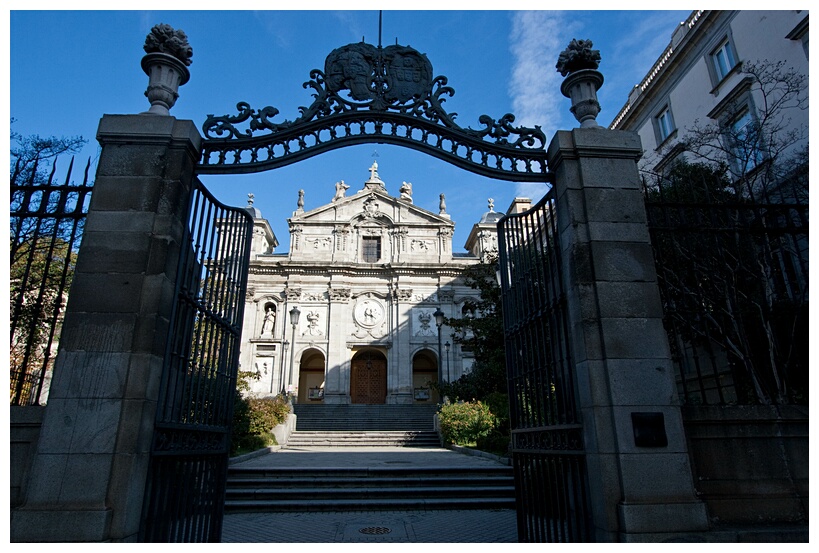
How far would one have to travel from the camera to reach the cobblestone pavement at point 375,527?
675 cm

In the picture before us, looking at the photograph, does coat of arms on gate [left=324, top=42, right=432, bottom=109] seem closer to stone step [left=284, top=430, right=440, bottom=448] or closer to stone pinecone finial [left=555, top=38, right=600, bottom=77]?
stone pinecone finial [left=555, top=38, right=600, bottom=77]

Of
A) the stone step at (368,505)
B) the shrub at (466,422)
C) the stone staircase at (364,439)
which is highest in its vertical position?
the shrub at (466,422)

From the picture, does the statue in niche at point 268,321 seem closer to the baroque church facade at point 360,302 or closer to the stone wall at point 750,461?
the baroque church facade at point 360,302

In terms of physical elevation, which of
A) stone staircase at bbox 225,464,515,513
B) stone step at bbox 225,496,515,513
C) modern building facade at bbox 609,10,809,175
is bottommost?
stone step at bbox 225,496,515,513

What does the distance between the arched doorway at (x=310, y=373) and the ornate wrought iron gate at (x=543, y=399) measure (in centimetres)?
3098

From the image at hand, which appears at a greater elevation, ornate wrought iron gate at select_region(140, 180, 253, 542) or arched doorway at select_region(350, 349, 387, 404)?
arched doorway at select_region(350, 349, 387, 404)

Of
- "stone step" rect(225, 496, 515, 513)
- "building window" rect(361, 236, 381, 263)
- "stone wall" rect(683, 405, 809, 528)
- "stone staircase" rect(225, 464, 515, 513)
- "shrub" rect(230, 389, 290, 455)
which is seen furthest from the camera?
"building window" rect(361, 236, 381, 263)

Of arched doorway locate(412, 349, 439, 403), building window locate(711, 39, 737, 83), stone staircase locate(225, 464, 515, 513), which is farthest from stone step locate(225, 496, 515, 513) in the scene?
arched doorway locate(412, 349, 439, 403)

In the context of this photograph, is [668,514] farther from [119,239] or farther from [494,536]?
[119,239]

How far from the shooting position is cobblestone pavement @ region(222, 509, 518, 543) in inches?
266

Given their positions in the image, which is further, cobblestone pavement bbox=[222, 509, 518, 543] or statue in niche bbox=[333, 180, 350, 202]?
statue in niche bbox=[333, 180, 350, 202]

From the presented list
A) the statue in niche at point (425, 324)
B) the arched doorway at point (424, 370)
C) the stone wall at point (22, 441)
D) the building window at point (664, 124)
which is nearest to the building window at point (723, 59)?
the building window at point (664, 124)

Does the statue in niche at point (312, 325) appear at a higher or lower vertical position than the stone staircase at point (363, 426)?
higher

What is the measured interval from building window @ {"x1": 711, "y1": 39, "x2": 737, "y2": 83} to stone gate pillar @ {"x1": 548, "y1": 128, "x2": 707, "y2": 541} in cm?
1495
